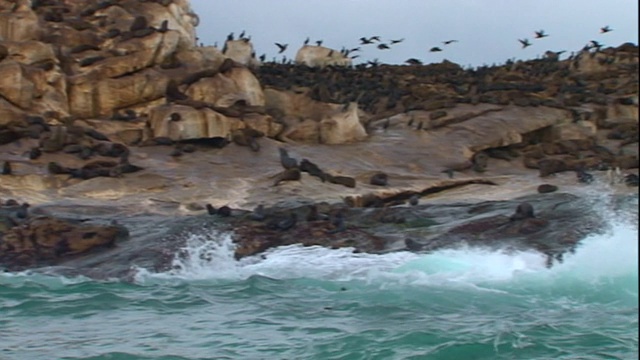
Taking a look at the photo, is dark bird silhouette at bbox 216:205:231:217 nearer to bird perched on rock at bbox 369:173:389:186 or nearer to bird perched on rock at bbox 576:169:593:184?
bird perched on rock at bbox 369:173:389:186

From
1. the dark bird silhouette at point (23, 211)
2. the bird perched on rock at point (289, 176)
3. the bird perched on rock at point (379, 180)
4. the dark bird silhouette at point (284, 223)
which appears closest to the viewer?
the dark bird silhouette at point (284, 223)

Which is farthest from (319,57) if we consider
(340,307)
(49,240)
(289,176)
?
(340,307)

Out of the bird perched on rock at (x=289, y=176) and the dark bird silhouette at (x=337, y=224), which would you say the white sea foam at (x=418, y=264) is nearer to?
the dark bird silhouette at (x=337, y=224)

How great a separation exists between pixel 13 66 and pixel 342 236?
45.3 ft

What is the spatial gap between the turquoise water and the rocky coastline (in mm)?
657

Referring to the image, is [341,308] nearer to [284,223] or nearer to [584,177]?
[284,223]

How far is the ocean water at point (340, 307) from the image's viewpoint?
326 inches

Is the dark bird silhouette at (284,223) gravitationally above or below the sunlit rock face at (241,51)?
below

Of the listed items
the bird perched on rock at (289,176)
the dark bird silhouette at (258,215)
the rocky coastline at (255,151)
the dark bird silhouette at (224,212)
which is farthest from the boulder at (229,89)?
the dark bird silhouette at (258,215)

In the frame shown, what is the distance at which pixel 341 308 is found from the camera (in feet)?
33.1

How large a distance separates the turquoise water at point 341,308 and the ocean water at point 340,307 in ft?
0.06

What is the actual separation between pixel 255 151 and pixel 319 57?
75.5 feet

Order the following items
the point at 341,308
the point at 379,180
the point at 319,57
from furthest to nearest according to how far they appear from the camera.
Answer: the point at 319,57, the point at 379,180, the point at 341,308

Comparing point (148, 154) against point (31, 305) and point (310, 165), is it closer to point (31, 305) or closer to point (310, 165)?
point (310, 165)
